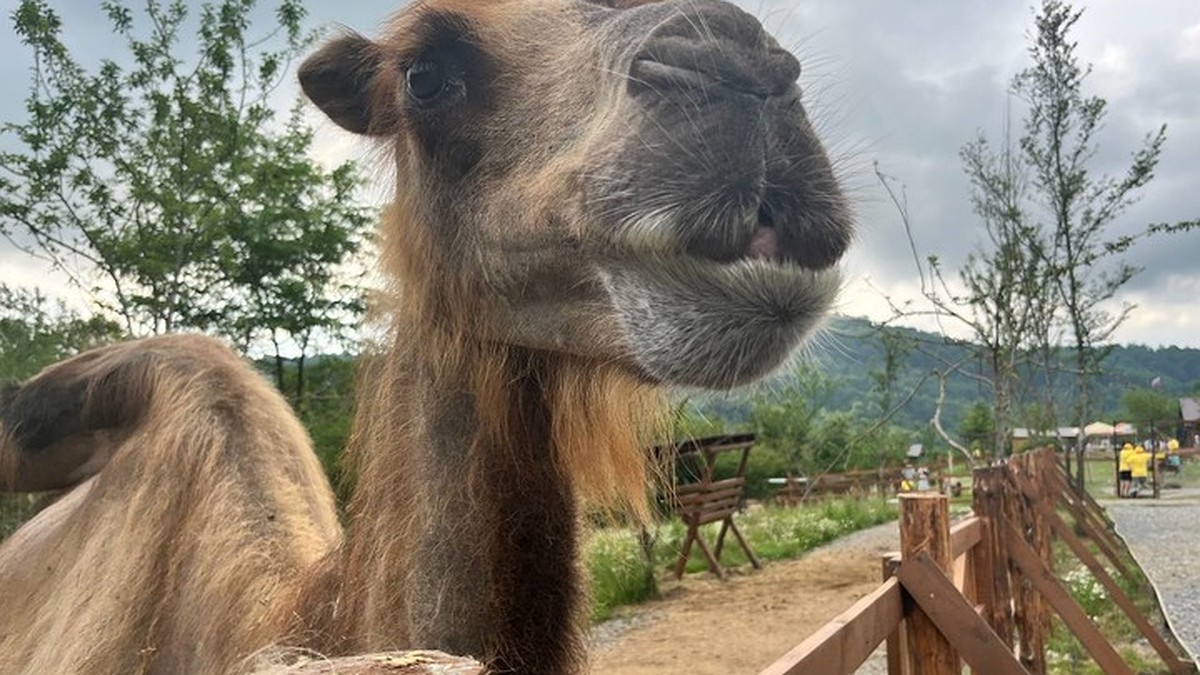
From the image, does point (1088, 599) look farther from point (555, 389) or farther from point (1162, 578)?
point (555, 389)

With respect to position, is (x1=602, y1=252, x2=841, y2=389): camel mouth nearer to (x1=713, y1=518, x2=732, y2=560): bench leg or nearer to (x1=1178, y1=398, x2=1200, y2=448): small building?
(x1=713, y1=518, x2=732, y2=560): bench leg

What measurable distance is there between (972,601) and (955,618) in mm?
3397

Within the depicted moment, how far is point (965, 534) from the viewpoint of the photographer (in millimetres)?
6152

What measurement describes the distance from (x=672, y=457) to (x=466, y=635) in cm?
95

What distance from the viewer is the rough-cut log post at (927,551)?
12.7ft

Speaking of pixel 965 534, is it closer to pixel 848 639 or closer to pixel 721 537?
pixel 848 639

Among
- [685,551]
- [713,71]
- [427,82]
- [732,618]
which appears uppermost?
[427,82]

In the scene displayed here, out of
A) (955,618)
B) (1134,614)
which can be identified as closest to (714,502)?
(1134,614)

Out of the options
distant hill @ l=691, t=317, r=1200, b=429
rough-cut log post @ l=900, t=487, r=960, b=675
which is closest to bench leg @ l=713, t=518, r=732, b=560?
distant hill @ l=691, t=317, r=1200, b=429

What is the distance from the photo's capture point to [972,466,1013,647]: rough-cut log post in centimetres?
701

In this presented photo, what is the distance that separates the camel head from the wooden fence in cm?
88

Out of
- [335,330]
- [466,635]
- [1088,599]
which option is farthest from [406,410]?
[1088,599]

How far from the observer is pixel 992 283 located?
17609mm

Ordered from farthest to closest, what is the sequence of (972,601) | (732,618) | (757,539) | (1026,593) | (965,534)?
(757,539), (732,618), (1026,593), (972,601), (965,534)
